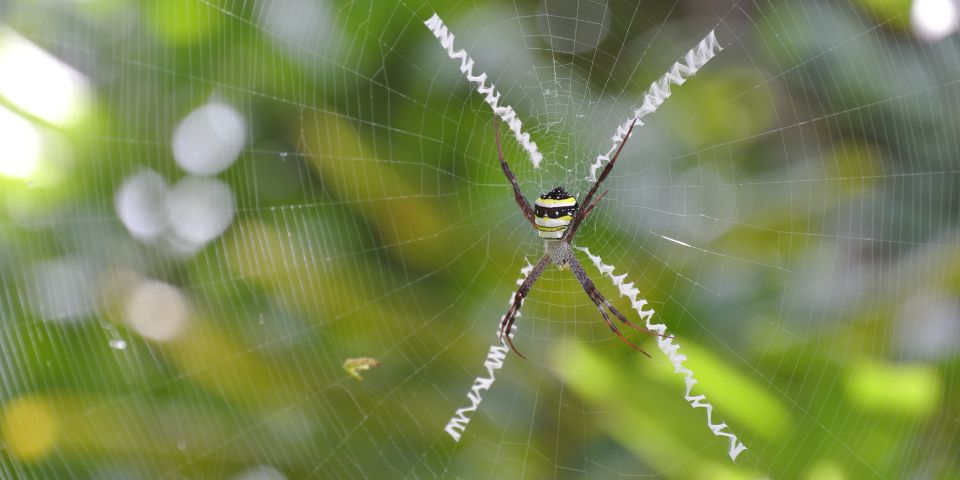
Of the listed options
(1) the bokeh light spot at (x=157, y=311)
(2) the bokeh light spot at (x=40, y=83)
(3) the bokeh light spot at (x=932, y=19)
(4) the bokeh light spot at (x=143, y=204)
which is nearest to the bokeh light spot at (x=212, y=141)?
(4) the bokeh light spot at (x=143, y=204)

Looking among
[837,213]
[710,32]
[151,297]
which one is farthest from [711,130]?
[151,297]

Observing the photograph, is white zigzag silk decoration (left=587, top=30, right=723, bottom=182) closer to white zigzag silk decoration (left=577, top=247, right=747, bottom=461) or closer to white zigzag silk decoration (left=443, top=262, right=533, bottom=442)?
white zigzag silk decoration (left=577, top=247, right=747, bottom=461)

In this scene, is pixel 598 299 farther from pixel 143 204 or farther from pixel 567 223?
pixel 143 204

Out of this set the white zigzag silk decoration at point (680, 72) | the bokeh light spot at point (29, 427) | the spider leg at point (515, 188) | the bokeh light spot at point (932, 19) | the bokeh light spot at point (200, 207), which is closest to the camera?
the bokeh light spot at point (29, 427)

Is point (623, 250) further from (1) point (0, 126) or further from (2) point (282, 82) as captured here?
(1) point (0, 126)

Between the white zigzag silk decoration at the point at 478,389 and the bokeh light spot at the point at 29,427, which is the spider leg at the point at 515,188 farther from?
the bokeh light spot at the point at 29,427

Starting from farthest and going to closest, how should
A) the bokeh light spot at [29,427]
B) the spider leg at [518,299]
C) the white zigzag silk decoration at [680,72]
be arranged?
the spider leg at [518,299], the white zigzag silk decoration at [680,72], the bokeh light spot at [29,427]
